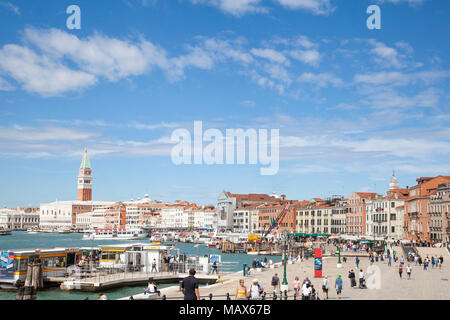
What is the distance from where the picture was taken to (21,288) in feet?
43.4

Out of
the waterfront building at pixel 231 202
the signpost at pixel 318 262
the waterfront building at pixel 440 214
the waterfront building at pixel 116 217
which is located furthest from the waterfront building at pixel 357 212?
the waterfront building at pixel 116 217

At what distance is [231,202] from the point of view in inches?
5074

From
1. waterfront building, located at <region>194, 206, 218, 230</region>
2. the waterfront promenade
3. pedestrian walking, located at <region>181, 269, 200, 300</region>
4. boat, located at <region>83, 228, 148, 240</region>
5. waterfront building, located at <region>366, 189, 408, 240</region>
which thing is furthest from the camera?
waterfront building, located at <region>194, 206, 218, 230</region>

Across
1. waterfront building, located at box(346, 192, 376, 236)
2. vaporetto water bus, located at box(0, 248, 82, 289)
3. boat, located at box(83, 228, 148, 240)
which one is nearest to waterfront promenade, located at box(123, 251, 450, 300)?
vaporetto water bus, located at box(0, 248, 82, 289)

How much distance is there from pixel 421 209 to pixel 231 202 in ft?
243

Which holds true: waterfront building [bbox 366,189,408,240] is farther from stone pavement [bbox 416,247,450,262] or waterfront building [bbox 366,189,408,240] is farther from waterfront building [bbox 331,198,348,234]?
stone pavement [bbox 416,247,450,262]

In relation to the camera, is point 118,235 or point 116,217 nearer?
point 118,235

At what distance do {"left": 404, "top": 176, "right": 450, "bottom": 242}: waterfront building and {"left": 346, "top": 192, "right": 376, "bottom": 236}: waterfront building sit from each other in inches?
522

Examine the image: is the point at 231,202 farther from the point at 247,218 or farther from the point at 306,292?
the point at 306,292

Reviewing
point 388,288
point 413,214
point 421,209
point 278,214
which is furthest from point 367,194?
point 388,288

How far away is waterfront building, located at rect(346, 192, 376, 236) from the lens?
7700 centimetres

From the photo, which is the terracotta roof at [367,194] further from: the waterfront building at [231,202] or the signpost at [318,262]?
the signpost at [318,262]

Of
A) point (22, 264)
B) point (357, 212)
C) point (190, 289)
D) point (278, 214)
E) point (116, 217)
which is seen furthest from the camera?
point (116, 217)

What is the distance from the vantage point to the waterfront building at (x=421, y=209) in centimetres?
5609
